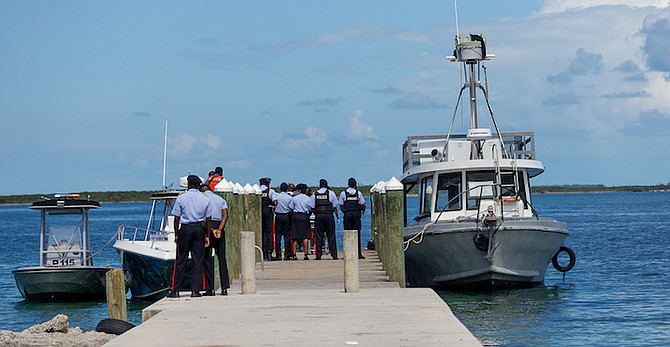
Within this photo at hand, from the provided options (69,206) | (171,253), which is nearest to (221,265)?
(171,253)

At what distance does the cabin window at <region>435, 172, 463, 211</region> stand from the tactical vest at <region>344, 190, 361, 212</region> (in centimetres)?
277

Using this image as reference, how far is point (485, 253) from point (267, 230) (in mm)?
4792

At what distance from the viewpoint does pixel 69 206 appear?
82.9 feet

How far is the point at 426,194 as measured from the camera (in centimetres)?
2591

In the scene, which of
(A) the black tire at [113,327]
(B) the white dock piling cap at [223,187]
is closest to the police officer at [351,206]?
(B) the white dock piling cap at [223,187]

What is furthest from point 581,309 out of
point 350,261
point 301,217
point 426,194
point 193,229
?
point 193,229

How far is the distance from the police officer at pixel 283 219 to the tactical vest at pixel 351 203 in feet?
5.46

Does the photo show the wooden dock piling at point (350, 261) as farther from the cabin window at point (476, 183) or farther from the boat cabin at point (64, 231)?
the boat cabin at point (64, 231)

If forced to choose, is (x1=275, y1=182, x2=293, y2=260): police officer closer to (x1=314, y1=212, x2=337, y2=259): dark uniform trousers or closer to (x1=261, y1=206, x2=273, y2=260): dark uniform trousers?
(x1=261, y1=206, x2=273, y2=260): dark uniform trousers

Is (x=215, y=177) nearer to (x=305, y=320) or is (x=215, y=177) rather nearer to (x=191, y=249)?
(x=191, y=249)

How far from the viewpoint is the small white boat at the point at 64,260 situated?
2500 centimetres

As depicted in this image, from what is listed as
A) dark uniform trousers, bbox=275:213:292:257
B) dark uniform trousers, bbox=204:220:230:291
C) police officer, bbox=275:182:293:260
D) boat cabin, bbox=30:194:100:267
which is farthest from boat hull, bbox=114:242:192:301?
dark uniform trousers, bbox=204:220:230:291

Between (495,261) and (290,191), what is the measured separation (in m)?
4.94

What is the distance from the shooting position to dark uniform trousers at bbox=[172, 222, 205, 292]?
1448 centimetres
